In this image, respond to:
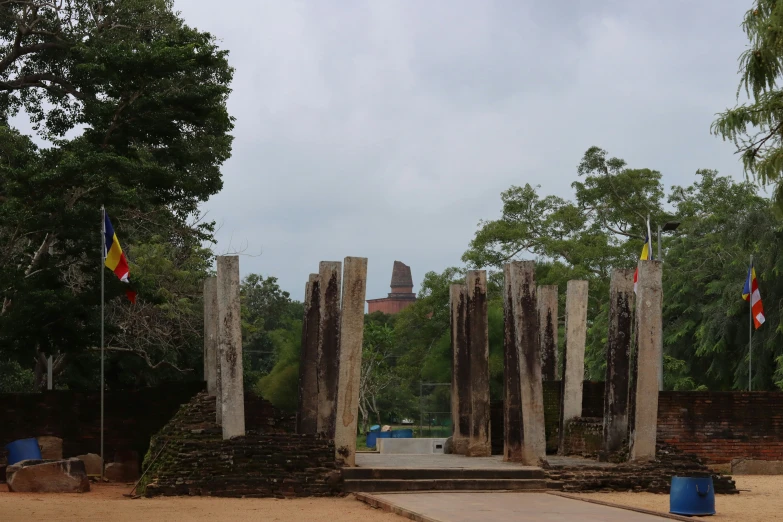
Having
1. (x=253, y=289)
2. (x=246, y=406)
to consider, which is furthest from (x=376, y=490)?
(x=253, y=289)

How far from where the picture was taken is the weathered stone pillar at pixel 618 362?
15898 mm

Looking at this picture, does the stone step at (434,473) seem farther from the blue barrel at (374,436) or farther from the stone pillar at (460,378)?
the blue barrel at (374,436)

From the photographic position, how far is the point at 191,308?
87.2ft

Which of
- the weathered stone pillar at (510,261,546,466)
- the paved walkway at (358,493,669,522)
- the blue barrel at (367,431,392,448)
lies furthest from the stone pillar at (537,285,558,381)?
the blue barrel at (367,431,392,448)

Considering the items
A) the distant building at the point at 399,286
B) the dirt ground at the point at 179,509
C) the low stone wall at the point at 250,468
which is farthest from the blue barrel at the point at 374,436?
the distant building at the point at 399,286

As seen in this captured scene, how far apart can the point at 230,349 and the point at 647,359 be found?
18.8 ft

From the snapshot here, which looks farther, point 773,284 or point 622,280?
point 773,284

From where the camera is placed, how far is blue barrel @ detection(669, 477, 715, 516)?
447 inches

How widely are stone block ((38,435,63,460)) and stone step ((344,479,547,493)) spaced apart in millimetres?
6655

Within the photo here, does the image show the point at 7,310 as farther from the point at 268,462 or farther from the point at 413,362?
the point at 413,362

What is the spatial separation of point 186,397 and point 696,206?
24.2 meters

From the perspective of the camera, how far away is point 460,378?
19.0 meters

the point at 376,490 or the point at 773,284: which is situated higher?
the point at 773,284

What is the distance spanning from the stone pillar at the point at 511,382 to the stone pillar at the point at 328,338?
2566mm
